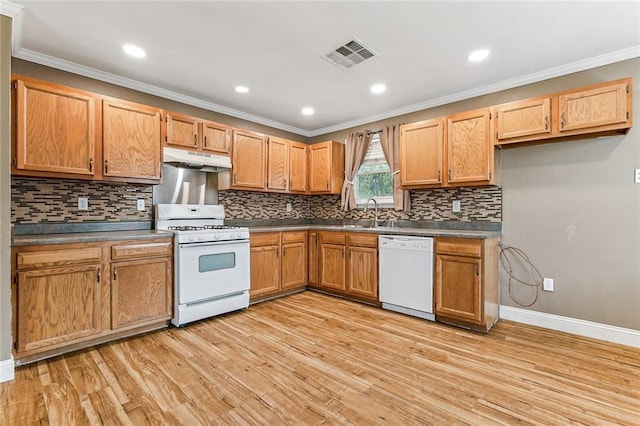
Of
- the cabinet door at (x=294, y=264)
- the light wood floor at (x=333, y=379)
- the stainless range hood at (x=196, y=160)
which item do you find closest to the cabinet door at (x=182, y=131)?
the stainless range hood at (x=196, y=160)

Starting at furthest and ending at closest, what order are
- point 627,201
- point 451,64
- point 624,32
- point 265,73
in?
point 265,73, point 451,64, point 627,201, point 624,32

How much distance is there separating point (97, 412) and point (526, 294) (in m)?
3.65

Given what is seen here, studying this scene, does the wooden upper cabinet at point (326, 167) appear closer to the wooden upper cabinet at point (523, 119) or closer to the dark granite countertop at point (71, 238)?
the wooden upper cabinet at point (523, 119)

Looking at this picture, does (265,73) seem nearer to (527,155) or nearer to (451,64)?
(451,64)

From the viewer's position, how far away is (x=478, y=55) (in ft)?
8.74

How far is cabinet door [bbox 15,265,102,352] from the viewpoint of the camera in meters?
2.18

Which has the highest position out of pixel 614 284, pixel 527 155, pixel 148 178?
pixel 527 155

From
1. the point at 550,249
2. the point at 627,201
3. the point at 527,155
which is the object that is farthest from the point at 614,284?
the point at 527,155

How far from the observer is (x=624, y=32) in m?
2.34

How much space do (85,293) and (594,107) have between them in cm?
445

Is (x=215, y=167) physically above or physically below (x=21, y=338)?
above

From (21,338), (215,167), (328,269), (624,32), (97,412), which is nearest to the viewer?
(97,412)

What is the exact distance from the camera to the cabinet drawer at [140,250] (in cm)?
262

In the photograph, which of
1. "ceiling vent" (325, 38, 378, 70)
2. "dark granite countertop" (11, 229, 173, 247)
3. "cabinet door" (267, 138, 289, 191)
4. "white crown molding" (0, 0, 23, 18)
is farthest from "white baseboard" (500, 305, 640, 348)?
"white crown molding" (0, 0, 23, 18)
